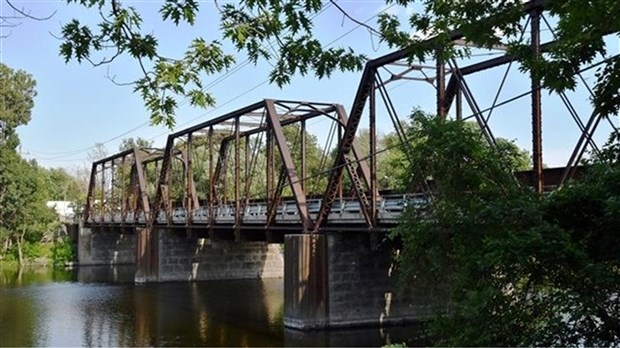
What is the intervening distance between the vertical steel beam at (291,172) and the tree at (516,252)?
13743 millimetres

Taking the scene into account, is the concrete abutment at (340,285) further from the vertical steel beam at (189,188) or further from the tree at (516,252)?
the vertical steel beam at (189,188)

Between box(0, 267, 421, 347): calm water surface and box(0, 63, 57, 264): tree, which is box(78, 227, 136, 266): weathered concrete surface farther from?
box(0, 267, 421, 347): calm water surface

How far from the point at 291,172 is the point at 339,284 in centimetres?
519

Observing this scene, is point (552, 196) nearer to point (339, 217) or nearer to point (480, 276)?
point (480, 276)

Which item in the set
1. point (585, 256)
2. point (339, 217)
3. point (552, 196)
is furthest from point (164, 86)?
point (339, 217)

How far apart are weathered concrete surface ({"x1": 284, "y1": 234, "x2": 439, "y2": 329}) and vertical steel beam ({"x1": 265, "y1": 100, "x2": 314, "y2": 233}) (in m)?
1.22

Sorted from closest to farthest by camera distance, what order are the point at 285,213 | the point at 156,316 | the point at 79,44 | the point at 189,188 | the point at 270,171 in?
the point at 79,44 < the point at 156,316 < the point at 285,213 < the point at 270,171 < the point at 189,188

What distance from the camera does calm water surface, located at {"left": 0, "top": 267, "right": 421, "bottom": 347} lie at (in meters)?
22.8

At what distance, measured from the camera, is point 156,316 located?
28.6m

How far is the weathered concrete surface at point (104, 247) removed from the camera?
2409 inches

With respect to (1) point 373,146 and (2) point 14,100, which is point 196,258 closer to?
(1) point 373,146

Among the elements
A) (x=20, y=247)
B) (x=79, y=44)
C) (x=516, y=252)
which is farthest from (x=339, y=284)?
(x=20, y=247)

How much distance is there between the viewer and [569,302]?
300 inches

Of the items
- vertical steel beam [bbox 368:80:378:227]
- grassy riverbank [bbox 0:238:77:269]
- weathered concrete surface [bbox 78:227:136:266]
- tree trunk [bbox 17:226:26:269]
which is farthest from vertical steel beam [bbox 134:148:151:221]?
vertical steel beam [bbox 368:80:378:227]
